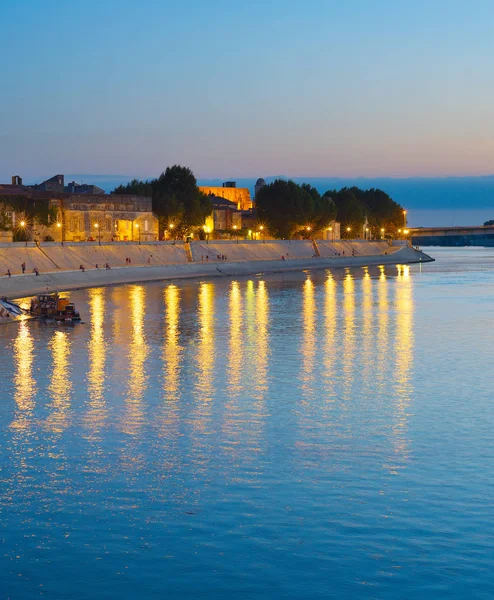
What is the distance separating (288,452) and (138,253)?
95185mm

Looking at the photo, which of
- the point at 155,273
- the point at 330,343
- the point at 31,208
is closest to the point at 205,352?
the point at 330,343

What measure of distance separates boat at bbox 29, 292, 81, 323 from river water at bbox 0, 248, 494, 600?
1004 centimetres

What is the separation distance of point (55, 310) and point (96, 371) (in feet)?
73.9

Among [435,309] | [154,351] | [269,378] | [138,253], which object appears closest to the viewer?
[269,378]

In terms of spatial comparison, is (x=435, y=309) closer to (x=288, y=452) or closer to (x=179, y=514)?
(x=288, y=452)

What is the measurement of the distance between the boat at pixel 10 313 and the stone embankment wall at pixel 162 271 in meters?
14.7

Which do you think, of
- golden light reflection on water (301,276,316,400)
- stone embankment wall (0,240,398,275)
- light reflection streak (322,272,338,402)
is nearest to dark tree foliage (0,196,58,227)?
stone embankment wall (0,240,398,275)

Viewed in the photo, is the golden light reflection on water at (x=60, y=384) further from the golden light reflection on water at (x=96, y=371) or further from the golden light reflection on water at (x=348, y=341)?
the golden light reflection on water at (x=348, y=341)

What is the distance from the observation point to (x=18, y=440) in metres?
24.2

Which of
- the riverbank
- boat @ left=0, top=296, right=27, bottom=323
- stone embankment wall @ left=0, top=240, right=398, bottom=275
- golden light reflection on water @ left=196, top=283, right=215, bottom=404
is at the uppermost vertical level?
stone embankment wall @ left=0, top=240, right=398, bottom=275

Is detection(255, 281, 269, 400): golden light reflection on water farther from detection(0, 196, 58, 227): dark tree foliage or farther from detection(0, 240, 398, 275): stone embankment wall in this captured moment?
detection(0, 196, 58, 227): dark tree foliage

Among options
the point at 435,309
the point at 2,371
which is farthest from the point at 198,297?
the point at 2,371

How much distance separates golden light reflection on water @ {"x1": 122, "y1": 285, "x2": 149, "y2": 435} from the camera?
26.6 metres

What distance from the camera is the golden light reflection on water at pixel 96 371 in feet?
89.4
